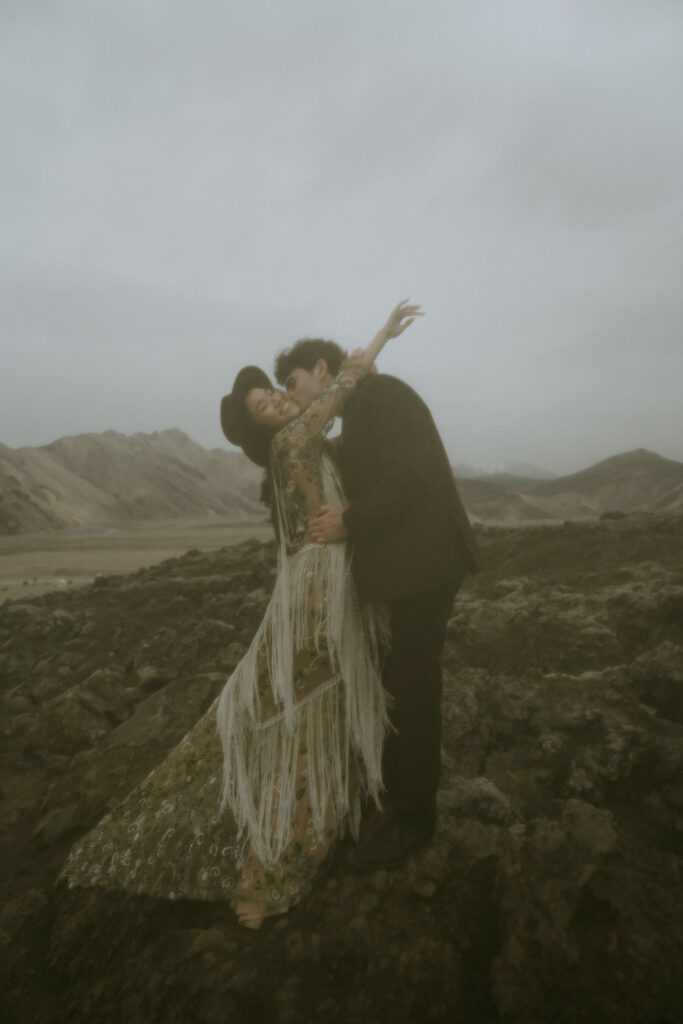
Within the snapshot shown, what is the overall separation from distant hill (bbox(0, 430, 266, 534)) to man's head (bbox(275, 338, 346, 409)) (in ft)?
90.9

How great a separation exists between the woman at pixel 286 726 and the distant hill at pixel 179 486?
978cm

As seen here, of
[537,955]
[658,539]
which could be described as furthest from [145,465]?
[537,955]

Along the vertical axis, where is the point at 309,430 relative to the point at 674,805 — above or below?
above

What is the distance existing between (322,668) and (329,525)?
0.50m

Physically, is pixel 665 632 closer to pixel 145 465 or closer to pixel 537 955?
pixel 537 955

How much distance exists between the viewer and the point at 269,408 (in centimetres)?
192

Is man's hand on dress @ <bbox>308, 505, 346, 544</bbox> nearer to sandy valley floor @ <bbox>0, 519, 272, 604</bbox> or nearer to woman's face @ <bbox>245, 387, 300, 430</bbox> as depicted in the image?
woman's face @ <bbox>245, 387, 300, 430</bbox>

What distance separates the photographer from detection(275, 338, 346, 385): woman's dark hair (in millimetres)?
2053

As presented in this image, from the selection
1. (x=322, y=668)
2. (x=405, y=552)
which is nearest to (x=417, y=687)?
(x=322, y=668)

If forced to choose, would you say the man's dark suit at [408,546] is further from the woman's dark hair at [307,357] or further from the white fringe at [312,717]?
the woman's dark hair at [307,357]

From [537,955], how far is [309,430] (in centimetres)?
158

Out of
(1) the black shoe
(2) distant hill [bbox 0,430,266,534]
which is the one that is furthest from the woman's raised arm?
(2) distant hill [bbox 0,430,266,534]

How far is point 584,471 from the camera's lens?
29188 mm

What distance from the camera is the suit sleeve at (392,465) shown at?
1720mm
